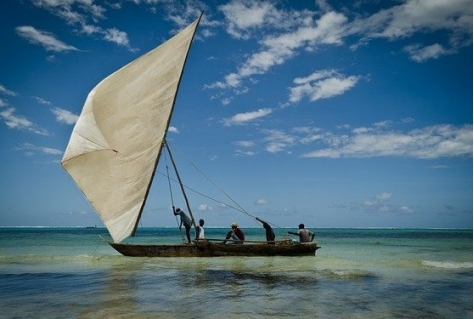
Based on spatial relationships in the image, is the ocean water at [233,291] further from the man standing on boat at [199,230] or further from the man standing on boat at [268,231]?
the man standing on boat at [199,230]

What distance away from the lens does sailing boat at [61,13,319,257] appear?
17031mm

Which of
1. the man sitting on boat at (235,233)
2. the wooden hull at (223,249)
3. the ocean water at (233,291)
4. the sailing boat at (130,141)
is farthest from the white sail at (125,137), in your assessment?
the man sitting on boat at (235,233)

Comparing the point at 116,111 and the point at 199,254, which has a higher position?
the point at 116,111


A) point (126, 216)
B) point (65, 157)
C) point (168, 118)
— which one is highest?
point (168, 118)

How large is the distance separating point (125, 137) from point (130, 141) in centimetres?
34

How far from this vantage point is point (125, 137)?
17312 mm

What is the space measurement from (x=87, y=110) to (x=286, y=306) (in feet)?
45.2

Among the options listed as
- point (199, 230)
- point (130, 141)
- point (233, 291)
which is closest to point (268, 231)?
point (199, 230)

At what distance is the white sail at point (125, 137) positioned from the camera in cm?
1702

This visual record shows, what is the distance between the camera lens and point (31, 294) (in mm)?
10070

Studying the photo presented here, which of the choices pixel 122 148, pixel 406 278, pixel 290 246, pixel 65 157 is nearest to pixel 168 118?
pixel 122 148

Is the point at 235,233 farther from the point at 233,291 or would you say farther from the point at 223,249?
the point at 233,291

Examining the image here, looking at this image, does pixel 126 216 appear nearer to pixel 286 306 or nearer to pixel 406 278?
pixel 286 306

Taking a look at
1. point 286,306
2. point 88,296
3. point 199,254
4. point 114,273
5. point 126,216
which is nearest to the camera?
point 286,306
